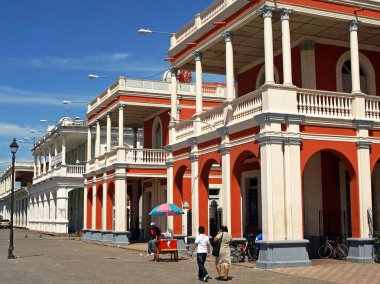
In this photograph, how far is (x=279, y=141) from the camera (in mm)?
17703

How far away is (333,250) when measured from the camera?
769 inches

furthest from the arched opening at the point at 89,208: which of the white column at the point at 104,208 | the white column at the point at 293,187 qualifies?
the white column at the point at 293,187

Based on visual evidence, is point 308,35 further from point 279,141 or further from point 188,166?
point 188,166

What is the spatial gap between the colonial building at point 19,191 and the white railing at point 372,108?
50926 millimetres

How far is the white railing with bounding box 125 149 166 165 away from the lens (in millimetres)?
33188

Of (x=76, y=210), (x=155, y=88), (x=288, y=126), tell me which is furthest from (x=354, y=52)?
(x=76, y=210)

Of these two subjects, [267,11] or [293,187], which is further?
[267,11]

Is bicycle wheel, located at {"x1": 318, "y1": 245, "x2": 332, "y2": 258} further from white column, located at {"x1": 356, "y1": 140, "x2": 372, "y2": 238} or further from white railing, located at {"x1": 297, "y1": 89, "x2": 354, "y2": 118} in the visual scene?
white railing, located at {"x1": 297, "y1": 89, "x2": 354, "y2": 118}

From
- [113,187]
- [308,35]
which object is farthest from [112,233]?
[308,35]

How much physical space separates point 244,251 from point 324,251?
2814 millimetres

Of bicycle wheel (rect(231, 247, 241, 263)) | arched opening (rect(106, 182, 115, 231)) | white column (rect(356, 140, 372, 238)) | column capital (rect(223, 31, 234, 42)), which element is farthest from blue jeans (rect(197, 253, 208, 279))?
arched opening (rect(106, 182, 115, 231))

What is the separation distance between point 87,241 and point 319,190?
70.8 feet

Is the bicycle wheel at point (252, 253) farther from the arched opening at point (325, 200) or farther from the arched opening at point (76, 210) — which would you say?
the arched opening at point (76, 210)

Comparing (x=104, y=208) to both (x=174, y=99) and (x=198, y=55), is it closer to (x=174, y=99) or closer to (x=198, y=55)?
(x=174, y=99)
